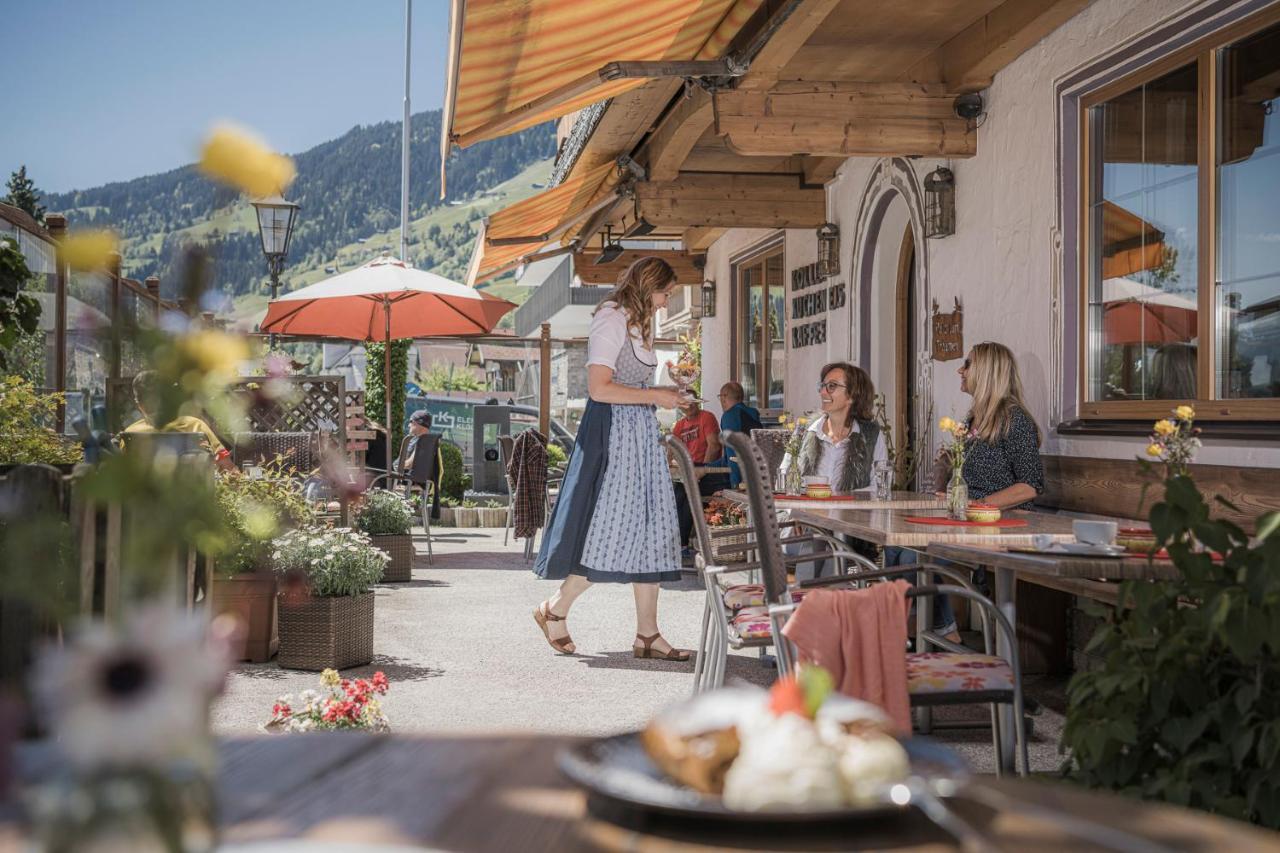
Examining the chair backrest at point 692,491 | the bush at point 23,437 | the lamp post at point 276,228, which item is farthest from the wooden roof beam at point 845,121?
the lamp post at point 276,228

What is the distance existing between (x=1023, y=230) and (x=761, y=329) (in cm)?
563

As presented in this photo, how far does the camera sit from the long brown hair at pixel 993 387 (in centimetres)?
515

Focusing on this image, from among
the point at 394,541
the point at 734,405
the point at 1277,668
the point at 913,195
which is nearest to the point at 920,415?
the point at 913,195

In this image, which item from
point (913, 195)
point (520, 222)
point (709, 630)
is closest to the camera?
point (709, 630)

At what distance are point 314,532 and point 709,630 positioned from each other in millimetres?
1884

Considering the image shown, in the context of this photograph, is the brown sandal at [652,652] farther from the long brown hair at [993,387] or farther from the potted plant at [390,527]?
the potted plant at [390,527]

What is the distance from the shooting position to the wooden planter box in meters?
5.34

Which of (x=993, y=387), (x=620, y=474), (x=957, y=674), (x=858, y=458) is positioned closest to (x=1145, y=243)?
(x=993, y=387)

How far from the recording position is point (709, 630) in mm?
4453

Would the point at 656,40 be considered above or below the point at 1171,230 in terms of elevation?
above

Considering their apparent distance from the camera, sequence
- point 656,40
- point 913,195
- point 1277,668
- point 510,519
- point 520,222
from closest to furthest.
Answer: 1. point 1277,668
2. point 656,40
3. point 913,195
4. point 520,222
5. point 510,519

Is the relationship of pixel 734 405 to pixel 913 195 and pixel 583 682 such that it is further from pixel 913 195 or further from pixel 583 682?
pixel 583 682

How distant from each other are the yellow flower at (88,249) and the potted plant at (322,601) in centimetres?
446

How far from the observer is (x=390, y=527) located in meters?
8.33
